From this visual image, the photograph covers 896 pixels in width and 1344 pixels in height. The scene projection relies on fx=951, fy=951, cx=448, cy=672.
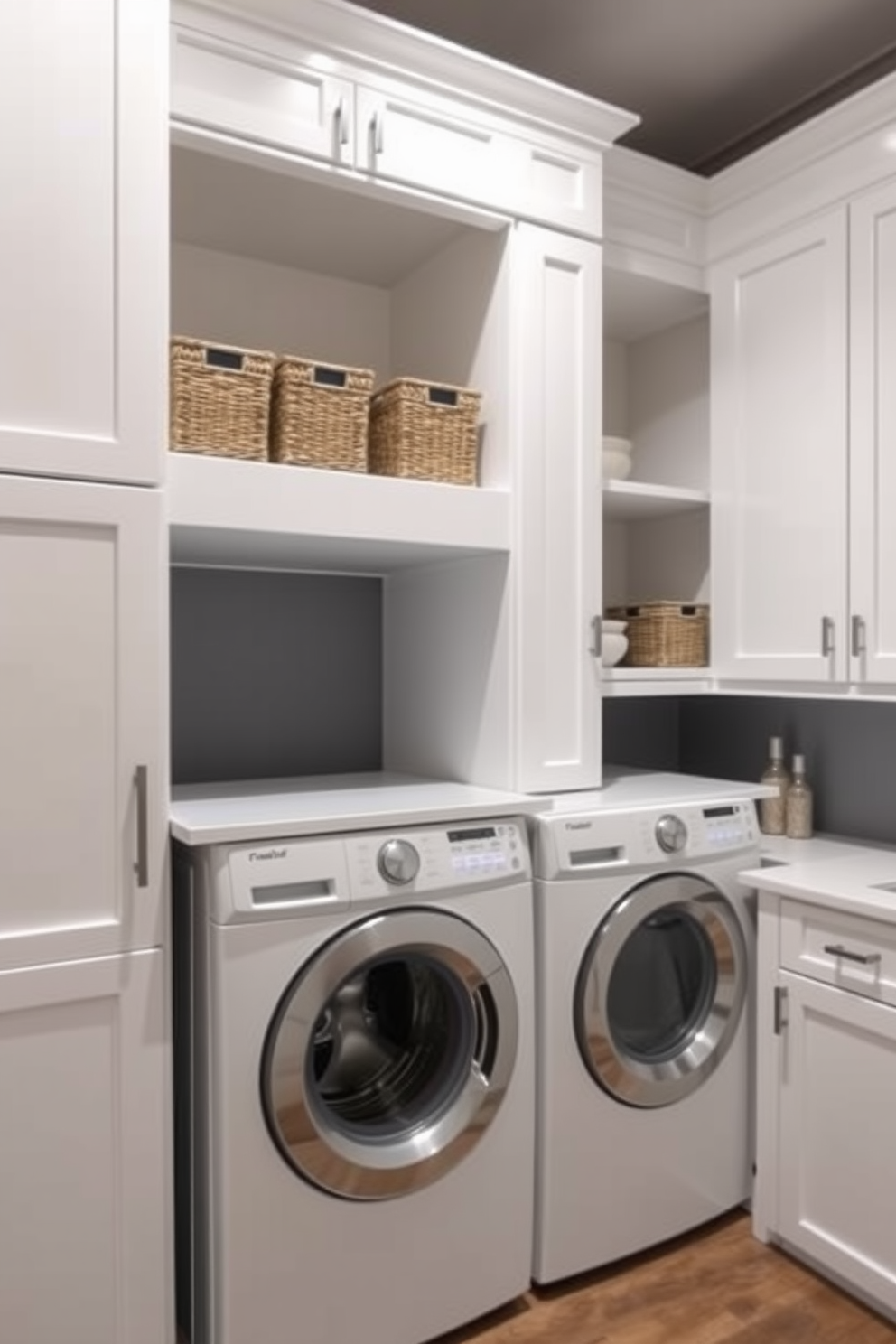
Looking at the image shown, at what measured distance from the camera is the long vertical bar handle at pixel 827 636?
2.27 m

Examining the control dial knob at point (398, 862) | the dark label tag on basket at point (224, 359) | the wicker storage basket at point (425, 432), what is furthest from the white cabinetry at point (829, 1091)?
the dark label tag on basket at point (224, 359)

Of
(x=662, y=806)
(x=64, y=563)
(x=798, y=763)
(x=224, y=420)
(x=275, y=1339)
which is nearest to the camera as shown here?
(x=64, y=563)

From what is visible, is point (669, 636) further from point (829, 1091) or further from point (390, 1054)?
point (390, 1054)

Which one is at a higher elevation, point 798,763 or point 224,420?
point 224,420

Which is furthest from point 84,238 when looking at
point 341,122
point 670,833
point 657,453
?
point 657,453

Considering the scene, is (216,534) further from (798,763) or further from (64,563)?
(798,763)

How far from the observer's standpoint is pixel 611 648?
243 cm

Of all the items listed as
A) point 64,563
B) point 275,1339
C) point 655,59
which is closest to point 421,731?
point 64,563

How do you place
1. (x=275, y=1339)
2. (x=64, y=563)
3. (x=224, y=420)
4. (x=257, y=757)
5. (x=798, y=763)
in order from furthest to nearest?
(x=798, y=763)
(x=257, y=757)
(x=224, y=420)
(x=275, y=1339)
(x=64, y=563)

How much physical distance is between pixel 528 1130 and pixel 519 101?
85.1 inches

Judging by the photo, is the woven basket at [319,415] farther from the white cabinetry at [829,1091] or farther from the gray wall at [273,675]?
the white cabinetry at [829,1091]

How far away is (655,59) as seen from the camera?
98.2 inches

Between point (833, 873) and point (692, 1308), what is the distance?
3.07 ft

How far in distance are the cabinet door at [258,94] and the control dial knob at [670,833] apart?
1.52m
